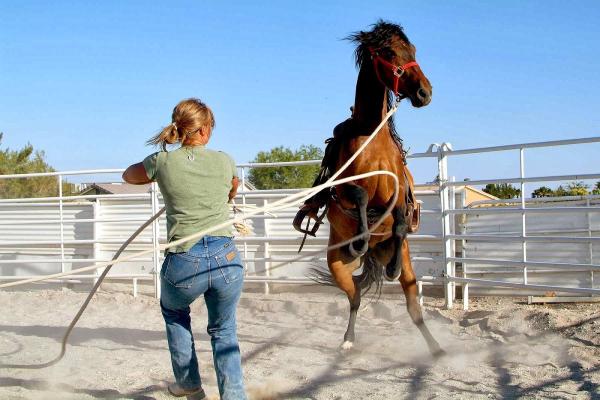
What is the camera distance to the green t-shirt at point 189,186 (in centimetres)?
288

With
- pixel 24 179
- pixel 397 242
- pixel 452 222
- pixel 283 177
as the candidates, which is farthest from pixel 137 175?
pixel 283 177

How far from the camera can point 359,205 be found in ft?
14.5

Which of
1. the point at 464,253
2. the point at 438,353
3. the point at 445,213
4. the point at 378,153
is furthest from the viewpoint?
the point at 464,253

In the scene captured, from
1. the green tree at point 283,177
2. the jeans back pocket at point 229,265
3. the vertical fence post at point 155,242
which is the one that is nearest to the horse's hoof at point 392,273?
the jeans back pocket at point 229,265

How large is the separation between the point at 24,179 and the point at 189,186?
25.1m

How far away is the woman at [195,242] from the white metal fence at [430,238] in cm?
290

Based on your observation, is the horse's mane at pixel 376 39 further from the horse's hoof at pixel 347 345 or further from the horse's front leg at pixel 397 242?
the horse's hoof at pixel 347 345

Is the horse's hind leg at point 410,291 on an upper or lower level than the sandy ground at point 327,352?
upper

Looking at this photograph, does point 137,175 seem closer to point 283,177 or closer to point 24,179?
point 24,179

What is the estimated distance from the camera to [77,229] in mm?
9555

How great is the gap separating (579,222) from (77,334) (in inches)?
219

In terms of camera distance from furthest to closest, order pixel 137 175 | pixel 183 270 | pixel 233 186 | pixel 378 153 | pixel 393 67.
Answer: pixel 378 153 < pixel 393 67 < pixel 233 186 < pixel 137 175 < pixel 183 270

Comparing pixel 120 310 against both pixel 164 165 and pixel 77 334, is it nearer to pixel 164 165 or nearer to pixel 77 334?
pixel 77 334

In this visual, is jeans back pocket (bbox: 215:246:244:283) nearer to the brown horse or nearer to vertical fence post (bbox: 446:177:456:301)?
the brown horse
